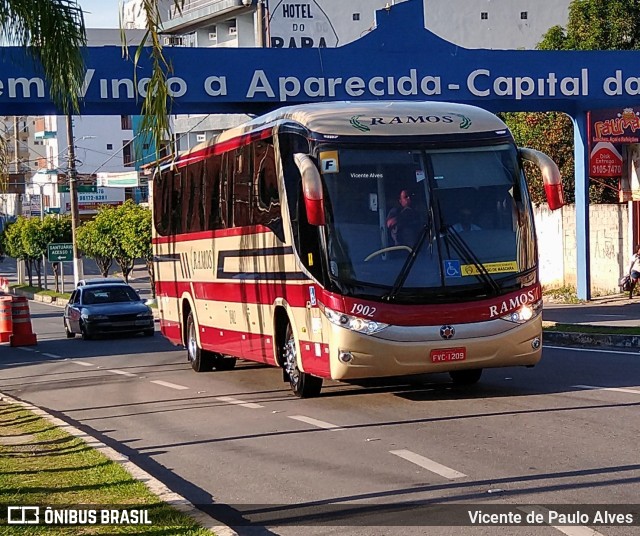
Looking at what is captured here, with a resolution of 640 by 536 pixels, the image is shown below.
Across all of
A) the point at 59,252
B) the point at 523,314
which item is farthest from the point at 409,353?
the point at 59,252

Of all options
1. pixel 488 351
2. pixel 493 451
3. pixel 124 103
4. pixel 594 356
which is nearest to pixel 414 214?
pixel 488 351

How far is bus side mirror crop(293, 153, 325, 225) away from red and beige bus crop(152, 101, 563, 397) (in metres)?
0.01

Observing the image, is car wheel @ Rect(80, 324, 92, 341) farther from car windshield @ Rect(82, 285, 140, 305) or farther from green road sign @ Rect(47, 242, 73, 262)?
green road sign @ Rect(47, 242, 73, 262)

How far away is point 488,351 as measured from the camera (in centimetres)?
1332

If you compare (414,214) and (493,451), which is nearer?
(493,451)

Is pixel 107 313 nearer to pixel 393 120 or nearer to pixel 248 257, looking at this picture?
pixel 248 257

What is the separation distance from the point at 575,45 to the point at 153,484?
33.6 m

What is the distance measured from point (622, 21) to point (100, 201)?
57151 mm

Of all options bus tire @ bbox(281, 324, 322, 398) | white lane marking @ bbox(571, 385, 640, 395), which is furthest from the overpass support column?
bus tire @ bbox(281, 324, 322, 398)

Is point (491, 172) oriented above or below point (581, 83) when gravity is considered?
below

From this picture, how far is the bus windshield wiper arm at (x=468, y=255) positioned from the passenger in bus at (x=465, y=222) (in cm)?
9

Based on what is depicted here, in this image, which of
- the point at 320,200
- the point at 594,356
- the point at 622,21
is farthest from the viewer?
the point at 622,21

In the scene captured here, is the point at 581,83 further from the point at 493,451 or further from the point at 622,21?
the point at 493,451

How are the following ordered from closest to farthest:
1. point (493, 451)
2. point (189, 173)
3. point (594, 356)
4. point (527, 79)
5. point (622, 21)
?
point (493, 451)
point (594, 356)
point (189, 173)
point (527, 79)
point (622, 21)
